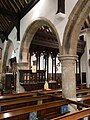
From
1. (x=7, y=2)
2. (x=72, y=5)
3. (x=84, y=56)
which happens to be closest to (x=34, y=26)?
(x=7, y=2)

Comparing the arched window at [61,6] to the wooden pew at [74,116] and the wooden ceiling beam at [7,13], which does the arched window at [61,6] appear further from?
the wooden ceiling beam at [7,13]

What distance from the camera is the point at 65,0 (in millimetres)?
4055

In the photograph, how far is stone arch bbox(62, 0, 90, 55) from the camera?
3.52m

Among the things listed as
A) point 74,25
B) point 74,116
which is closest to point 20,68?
point 74,25

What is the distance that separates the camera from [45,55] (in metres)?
8.39

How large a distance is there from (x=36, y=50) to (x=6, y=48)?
2630 mm

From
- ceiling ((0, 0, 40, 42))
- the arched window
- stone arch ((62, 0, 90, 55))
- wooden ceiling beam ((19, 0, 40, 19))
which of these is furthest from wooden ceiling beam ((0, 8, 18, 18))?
stone arch ((62, 0, 90, 55))

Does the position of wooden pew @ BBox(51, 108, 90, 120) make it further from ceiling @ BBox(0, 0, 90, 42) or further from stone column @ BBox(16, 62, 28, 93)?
ceiling @ BBox(0, 0, 90, 42)

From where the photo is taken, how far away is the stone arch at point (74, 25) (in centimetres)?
352

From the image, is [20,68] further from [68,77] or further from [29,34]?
[68,77]

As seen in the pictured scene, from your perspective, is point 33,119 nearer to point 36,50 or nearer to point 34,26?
point 34,26

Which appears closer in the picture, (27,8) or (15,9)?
(27,8)

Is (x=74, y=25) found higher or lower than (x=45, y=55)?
higher

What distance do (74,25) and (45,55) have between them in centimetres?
474
